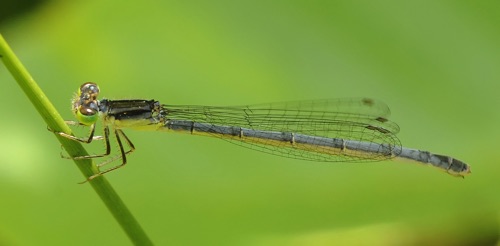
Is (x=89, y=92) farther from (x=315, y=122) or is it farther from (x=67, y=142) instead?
(x=315, y=122)

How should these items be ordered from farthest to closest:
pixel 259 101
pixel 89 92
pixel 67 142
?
pixel 259 101, pixel 89 92, pixel 67 142

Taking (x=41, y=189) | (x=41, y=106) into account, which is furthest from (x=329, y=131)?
(x=41, y=106)

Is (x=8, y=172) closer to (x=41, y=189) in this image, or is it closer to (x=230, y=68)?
(x=41, y=189)

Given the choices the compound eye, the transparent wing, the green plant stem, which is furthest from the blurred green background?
the green plant stem

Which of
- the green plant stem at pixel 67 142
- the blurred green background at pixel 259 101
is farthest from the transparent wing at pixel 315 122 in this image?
the green plant stem at pixel 67 142

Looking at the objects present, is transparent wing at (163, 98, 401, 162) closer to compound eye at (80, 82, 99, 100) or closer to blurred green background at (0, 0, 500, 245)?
blurred green background at (0, 0, 500, 245)

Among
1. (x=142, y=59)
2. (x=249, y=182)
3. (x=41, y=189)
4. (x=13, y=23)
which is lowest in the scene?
(x=249, y=182)

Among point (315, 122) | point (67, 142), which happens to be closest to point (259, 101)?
point (315, 122)

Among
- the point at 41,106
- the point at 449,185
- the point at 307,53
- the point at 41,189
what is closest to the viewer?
the point at 41,106
